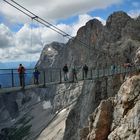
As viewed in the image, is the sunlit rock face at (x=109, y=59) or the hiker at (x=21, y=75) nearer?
the hiker at (x=21, y=75)

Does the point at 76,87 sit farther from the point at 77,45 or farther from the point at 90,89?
→ the point at 90,89

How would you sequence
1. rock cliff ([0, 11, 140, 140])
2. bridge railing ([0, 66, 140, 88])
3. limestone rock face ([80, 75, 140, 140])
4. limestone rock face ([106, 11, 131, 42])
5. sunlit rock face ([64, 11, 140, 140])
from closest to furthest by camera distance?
bridge railing ([0, 66, 140, 88]) → limestone rock face ([80, 75, 140, 140]) → rock cliff ([0, 11, 140, 140]) → sunlit rock face ([64, 11, 140, 140]) → limestone rock face ([106, 11, 131, 42])

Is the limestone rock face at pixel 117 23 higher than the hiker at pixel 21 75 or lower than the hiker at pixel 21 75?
higher

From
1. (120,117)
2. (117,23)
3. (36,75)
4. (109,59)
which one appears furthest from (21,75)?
(117,23)

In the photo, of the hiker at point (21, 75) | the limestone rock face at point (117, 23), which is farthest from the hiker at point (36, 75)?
the limestone rock face at point (117, 23)

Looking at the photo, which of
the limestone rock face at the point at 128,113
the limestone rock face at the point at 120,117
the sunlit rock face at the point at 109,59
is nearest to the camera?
the limestone rock face at the point at 128,113

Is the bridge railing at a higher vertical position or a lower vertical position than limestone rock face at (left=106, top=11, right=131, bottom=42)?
lower

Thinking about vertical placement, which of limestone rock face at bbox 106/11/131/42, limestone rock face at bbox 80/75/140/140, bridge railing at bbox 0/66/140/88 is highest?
limestone rock face at bbox 106/11/131/42

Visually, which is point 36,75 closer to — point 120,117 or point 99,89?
point 120,117

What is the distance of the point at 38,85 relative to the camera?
31109mm

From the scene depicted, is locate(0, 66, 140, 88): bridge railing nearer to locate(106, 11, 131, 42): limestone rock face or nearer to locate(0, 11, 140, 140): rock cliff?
locate(0, 11, 140, 140): rock cliff

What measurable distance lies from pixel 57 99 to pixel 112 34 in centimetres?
7245

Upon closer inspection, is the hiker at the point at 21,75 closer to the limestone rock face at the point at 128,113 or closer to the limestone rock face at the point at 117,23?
the limestone rock face at the point at 128,113

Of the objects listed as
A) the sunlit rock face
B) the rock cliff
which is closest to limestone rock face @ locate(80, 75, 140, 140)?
the rock cliff
